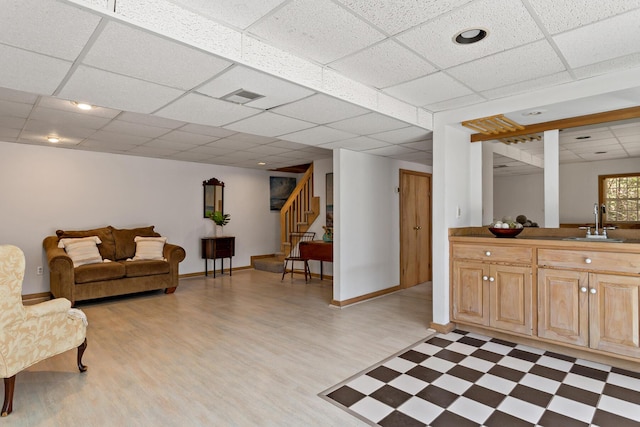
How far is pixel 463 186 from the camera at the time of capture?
404cm

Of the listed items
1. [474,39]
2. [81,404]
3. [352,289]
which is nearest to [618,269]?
[474,39]

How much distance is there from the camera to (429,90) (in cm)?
309

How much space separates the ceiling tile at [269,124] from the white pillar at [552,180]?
239 centimetres

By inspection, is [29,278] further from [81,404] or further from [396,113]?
[396,113]

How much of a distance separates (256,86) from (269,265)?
5631 millimetres

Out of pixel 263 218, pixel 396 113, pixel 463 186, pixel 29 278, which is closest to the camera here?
pixel 396 113

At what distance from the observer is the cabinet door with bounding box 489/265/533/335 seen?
321cm

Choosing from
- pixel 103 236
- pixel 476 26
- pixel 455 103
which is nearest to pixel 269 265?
pixel 103 236

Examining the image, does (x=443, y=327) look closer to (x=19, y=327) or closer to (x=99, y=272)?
(x=19, y=327)

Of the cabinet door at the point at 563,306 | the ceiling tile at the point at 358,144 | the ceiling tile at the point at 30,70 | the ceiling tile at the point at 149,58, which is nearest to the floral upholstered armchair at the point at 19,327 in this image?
the ceiling tile at the point at 30,70

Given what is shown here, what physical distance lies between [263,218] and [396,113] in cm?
557

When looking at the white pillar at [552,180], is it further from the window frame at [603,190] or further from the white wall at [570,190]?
the window frame at [603,190]

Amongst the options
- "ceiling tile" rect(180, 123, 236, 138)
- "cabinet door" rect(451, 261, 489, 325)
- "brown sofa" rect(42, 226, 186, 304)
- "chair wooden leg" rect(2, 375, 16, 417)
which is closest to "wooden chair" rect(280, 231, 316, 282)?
"brown sofa" rect(42, 226, 186, 304)

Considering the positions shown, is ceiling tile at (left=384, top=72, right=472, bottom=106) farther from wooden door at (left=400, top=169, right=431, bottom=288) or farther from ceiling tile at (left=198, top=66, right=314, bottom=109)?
wooden door at (left=400, top=169, right=431, bottom=288)
